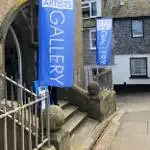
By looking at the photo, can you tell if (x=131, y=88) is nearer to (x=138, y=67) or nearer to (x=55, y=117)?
(x=138, y=67)

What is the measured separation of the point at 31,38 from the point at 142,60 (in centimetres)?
2326

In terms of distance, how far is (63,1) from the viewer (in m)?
9.20

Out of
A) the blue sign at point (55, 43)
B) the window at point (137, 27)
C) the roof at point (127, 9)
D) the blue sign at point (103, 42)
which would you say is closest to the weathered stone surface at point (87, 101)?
the blue sign at point (103, 42)

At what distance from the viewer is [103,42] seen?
1995cm

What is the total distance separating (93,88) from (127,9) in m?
24.1

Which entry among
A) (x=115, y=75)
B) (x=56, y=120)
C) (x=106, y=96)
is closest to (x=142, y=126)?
(x=106, y=96)

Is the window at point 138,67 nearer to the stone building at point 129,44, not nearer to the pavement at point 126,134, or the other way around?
the stone building at point 129,44

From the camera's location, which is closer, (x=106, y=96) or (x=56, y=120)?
(x=56, y=120)

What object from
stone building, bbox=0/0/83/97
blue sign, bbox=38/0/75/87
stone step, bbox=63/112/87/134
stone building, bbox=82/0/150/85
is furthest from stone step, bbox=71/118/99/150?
stone building, bbox=82/0/150/85

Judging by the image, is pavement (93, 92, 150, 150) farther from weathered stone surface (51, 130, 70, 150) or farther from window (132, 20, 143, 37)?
window (132, 20, 143, 37)

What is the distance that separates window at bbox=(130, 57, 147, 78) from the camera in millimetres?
39625

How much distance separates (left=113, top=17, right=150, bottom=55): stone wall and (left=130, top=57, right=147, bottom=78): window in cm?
62

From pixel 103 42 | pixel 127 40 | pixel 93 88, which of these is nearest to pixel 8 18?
pixel 93 88

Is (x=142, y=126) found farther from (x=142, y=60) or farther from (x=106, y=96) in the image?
(x=142, y=60)
